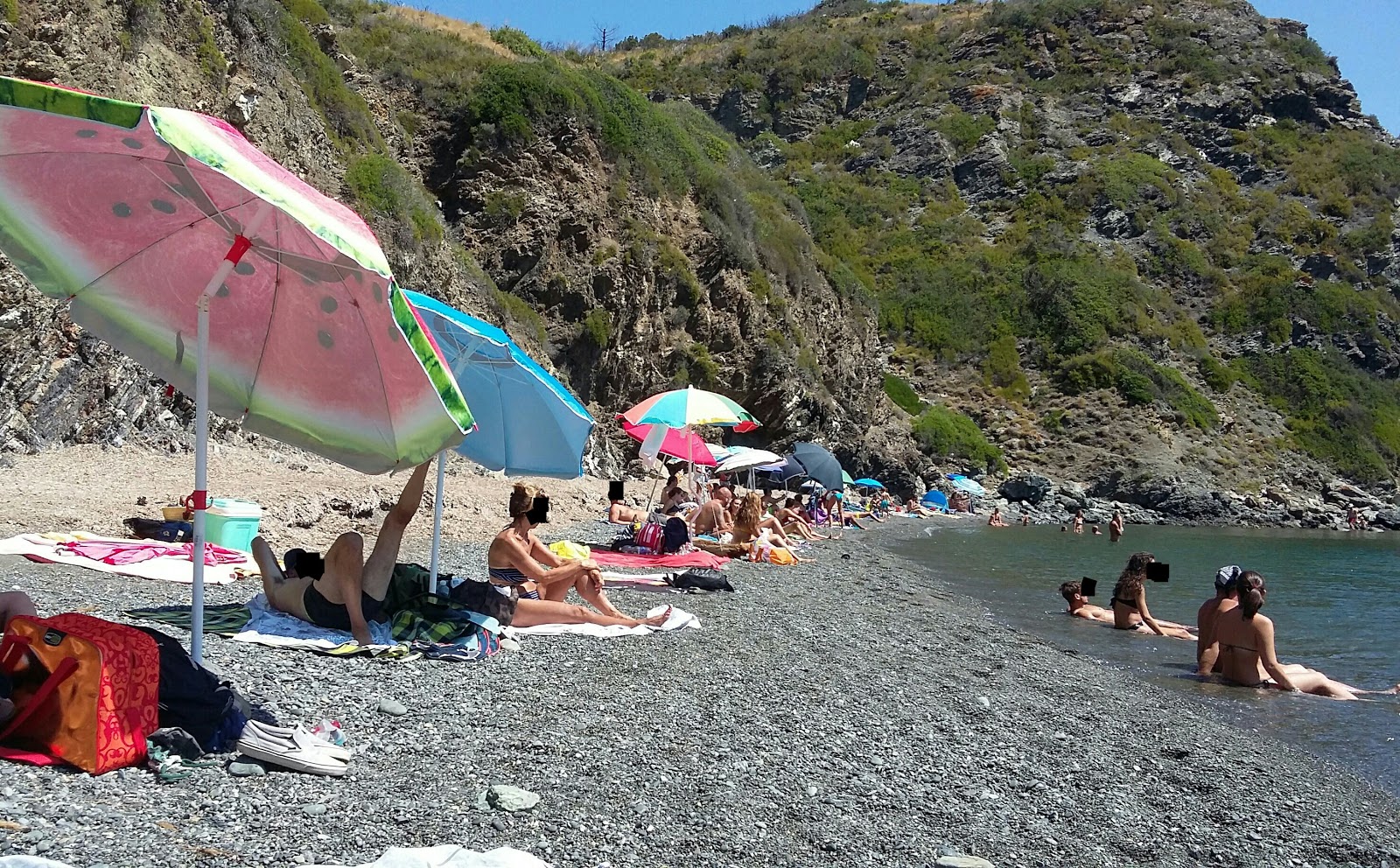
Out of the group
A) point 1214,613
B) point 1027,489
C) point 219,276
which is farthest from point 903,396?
point 219,276

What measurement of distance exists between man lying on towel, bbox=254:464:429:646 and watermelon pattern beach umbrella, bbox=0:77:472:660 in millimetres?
1192

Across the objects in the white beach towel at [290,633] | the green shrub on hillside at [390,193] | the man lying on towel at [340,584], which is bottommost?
the white beach towel at [290,633]

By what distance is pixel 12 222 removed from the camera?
439cm

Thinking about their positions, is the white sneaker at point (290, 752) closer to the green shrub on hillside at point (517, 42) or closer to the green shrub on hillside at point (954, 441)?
the green shrub on hillside at point (517, 42)

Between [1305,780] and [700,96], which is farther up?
A: [700,96]

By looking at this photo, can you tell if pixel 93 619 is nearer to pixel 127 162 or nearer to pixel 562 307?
pixel 127 162

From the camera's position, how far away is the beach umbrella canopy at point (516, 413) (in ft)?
24.2

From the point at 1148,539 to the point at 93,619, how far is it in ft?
111

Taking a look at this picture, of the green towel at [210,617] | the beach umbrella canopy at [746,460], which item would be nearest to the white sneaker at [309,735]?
the green towel at [210,617]

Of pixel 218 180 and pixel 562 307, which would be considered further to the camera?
pixel 562 307

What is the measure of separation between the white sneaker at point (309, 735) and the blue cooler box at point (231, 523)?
5.20m

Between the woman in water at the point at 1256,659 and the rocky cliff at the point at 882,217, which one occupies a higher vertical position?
the rocky cliff at the point at 882,217

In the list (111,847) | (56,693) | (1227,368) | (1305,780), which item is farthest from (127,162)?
(1227,368)

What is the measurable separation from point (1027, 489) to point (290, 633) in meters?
42.6
